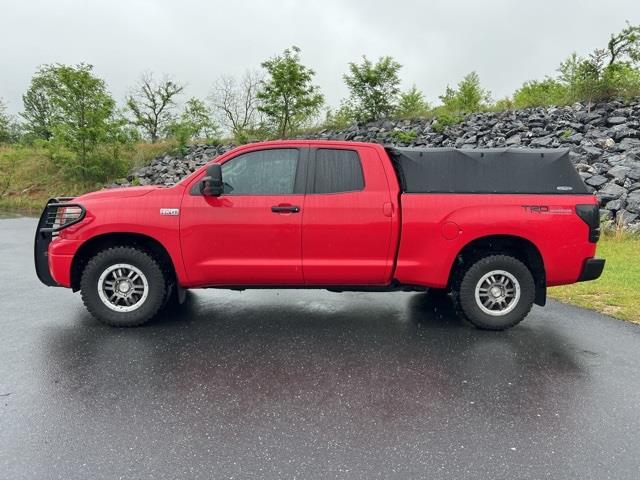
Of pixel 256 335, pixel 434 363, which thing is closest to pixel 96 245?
pixel 256 335

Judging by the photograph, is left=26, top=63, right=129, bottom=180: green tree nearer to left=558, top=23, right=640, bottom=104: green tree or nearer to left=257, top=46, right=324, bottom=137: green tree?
left=257, top=46, right=324, bottom=137: green tree

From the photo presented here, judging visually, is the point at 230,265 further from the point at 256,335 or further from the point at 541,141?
the point at 541,141

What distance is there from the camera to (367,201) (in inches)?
181

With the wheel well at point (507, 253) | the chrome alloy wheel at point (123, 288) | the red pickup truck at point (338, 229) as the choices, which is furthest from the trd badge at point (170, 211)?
the wheel well at point (507, 253)

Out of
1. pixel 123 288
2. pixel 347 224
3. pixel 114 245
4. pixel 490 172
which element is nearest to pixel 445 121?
pixel 490 172

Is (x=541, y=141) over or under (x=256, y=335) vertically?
over

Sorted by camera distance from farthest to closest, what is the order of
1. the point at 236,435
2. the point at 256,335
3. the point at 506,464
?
the point at 256,335 < the point at 236,435 < the point at 506,464

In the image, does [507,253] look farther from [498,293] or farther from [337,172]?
[337,172]

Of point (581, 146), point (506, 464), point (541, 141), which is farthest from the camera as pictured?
point (541, 141)

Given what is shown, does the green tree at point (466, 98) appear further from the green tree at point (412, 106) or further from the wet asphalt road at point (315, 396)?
the wet asphalt road at point (315, 396)

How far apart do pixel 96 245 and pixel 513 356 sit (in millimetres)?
4362

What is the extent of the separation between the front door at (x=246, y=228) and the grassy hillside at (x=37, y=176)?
1998cm

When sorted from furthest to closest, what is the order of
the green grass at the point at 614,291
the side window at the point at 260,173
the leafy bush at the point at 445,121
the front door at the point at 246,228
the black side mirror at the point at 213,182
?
the leafy bush at the point at 445,121
the green grass at the point at 614,291
the side window at the point at 260,173
the front door at the point at 246,228
the black side mirror at the point at 213,182

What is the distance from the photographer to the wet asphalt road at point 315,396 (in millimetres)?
2529
